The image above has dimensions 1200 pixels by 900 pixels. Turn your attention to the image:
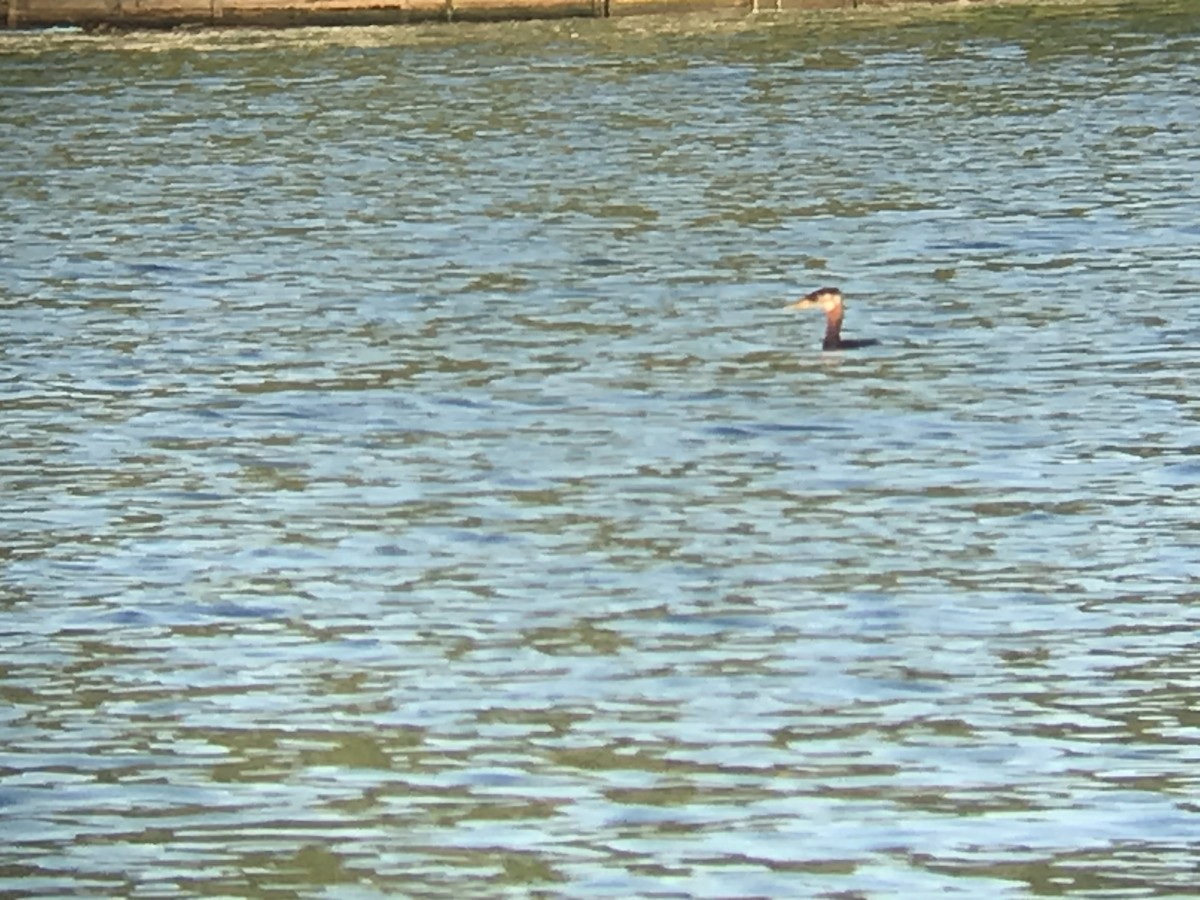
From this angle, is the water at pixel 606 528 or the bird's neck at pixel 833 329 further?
the bird's neck at pixel 833 329

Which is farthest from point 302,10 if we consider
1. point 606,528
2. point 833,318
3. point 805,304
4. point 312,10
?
point 606,528

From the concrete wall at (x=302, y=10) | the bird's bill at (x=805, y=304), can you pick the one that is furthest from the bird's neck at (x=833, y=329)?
the concrete wall at (x=302, y=10)

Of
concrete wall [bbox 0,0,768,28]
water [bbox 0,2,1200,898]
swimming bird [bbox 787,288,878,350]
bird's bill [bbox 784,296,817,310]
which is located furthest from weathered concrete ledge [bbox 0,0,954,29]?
swimming bird [bbox 787,288,878,350]

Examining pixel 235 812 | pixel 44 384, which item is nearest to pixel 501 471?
pixel 44 384

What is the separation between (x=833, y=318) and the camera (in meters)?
26.4

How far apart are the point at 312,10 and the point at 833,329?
4541 cm

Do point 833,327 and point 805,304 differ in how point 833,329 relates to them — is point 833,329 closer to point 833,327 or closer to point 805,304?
point 833,327

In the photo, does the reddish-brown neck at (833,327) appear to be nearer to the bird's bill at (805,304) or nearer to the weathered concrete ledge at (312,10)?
the bird's bill at (805,304)

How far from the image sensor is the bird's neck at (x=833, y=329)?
26406 mm

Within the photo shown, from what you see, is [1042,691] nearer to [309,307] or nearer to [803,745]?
[803,745]

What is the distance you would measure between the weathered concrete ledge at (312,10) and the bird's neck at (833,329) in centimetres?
4344

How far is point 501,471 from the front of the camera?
69.9 feet

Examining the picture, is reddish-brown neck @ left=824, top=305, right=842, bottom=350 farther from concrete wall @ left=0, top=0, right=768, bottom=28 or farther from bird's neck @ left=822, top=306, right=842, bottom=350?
concrete wall @ left=0, top=0, right=768, bottom=28

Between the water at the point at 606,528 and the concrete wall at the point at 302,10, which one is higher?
the water at the point at 606,528
